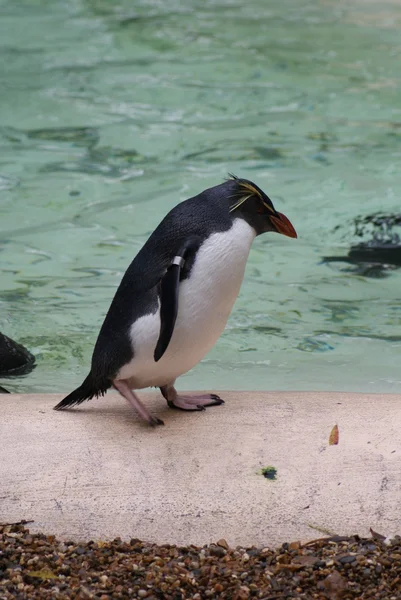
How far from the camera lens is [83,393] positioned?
336cm

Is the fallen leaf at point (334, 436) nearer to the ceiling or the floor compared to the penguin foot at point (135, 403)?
nearer to the ceiling

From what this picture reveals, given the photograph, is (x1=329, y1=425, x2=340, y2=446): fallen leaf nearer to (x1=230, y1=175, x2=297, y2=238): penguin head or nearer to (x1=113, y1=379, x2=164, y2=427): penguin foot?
(x1=113, y1=379, x2=164, y2=427): penguin foot

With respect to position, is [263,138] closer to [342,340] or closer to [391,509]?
[342,340]

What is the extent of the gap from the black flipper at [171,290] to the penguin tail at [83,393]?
344mm

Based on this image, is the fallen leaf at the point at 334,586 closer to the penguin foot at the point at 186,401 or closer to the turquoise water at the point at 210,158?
the penguin foot at the point at 186,401

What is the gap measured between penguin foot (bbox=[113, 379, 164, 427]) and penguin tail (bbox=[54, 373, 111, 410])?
5 centimetres

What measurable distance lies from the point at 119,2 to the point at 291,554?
466 inches

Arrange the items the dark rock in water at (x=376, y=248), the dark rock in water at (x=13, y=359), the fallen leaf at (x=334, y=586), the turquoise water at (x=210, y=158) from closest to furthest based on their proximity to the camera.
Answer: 1. the fallen leaf at (x=334, y=586)
2. the dark rock in water at (x=13, y=359)
3. the turquoise water at (x=210, y=158)
4. the dark rock in water at (x=376, y=248)

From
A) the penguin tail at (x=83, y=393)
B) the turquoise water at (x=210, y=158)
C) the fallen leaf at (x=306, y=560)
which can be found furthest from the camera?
the turquoise water at (x=210, y=158)

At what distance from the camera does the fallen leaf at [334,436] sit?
3.04m

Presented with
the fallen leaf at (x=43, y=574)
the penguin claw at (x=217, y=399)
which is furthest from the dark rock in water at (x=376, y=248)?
the fallen leaf at (x=43, y=574)

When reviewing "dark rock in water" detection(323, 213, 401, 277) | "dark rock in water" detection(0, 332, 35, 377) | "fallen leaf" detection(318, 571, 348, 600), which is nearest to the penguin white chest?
"fallen leaf" detection(318, 571, 348, 600)

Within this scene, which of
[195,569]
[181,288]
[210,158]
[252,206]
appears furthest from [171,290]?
[210,158]

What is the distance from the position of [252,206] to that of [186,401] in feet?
2.30
